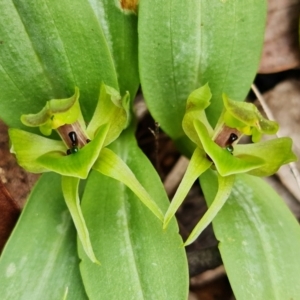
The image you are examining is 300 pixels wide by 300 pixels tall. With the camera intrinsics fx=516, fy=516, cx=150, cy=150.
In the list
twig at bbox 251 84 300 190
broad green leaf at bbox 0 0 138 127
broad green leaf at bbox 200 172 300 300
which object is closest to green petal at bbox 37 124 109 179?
broad green leaf at bbox 0 0 138 127

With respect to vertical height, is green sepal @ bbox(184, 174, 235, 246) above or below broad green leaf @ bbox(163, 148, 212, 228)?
below

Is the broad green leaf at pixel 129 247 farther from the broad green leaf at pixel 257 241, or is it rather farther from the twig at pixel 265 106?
the twig at pixel 265 106

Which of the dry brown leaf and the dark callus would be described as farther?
the dry brown leaf

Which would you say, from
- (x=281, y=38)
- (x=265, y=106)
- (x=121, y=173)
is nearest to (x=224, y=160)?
(x=121, y=173)

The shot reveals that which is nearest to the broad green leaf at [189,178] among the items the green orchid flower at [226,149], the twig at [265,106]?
the green orchid flower at [226,149]

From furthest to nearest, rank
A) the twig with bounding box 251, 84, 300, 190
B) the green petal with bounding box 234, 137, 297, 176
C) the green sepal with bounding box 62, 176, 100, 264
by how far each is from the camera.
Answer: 1. the twig with bounding box 251, 84, 300, 190
2. the green petal with bounding box 234, 137, 297, 176
3. the green sepal with bounding box 62, 176, 100, 264

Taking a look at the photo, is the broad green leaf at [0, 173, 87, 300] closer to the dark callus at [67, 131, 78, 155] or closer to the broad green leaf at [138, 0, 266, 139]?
the dark callus at [67, 131, 78, 155]
